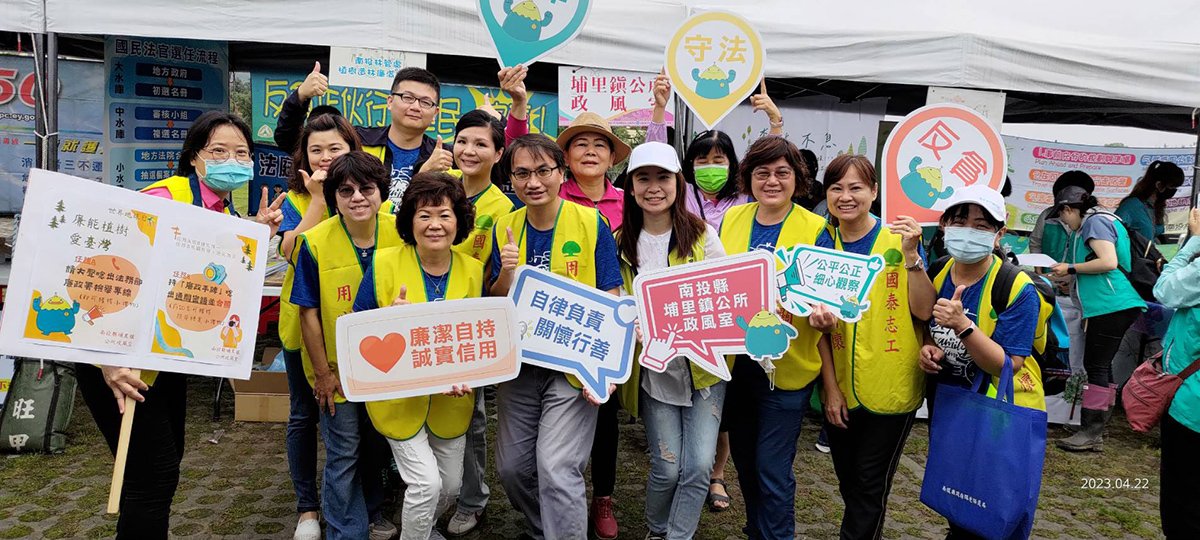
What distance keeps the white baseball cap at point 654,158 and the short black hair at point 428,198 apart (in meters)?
0.65

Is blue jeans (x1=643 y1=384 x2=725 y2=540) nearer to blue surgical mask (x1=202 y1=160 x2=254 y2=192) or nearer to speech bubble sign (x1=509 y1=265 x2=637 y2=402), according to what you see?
speech bubble sign (x1=509 y1=265 x2=637 y2=402)

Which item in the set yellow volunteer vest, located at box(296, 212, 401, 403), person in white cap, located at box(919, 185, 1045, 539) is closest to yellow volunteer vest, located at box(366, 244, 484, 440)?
yellow volunteer vest, located at box(296, 212, 401, 403)

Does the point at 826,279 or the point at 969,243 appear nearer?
the point at 969,243

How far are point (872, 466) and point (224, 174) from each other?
2539 millimetres

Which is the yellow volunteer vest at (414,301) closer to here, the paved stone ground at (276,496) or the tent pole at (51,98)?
the paved stone ground at (276,496)

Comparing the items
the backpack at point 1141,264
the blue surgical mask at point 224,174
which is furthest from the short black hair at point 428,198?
the backpack at point 1141,264

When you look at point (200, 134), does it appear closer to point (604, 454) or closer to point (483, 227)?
point (483, 227)

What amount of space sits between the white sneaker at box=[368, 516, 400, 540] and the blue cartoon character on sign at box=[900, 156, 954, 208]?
8.58ft

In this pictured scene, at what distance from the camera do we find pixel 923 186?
10.00 feet

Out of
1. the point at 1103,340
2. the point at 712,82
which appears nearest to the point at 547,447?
the point at 712,82

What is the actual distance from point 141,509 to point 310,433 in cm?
78

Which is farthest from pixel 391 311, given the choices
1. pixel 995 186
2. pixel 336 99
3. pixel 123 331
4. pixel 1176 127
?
pixel 1176 127

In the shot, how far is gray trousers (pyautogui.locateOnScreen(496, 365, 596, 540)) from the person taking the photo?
2.85m

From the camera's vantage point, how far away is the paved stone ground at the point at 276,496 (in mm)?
3521
